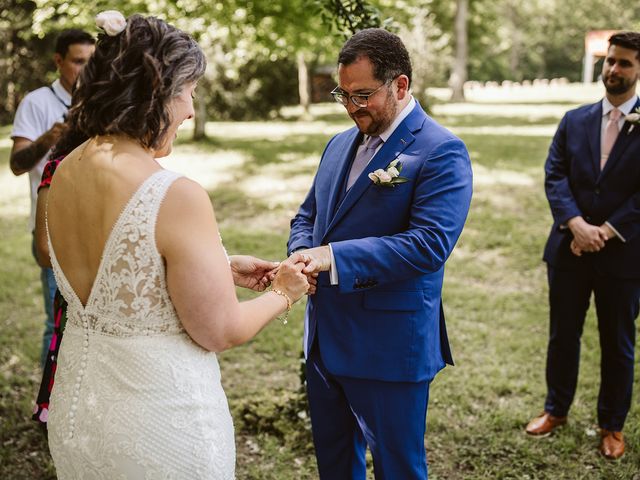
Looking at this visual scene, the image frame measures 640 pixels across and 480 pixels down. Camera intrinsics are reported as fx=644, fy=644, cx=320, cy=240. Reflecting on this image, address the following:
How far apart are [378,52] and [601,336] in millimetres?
2611

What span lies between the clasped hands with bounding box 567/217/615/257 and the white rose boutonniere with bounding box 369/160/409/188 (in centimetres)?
180

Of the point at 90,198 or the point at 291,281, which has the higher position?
the point at 90,198

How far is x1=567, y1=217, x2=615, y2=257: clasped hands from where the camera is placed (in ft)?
12.7

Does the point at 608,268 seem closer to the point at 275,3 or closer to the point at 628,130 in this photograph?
the point at 628,130

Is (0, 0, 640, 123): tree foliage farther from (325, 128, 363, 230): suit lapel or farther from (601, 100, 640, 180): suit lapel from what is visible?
(601, 100, 640, 180): suit lapel

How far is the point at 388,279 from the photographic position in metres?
2.62

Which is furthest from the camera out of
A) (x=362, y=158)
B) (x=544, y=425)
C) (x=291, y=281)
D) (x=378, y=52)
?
(x=544, y=425)

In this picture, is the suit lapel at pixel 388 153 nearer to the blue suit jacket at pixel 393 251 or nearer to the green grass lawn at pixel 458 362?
the blue suit jacket at pixel 393 251

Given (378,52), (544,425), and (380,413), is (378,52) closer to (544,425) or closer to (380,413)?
(380,413)

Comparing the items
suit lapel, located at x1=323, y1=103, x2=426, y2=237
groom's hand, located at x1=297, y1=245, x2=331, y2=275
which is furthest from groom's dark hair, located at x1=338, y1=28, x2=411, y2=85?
groom's hand, located at x1=297, y1=245, x2=331, y2=275

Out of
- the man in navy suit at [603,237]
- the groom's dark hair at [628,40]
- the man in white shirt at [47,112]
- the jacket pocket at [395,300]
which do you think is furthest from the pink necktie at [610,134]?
the man in white shirt at [47,112]

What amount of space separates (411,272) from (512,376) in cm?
Answer: 305

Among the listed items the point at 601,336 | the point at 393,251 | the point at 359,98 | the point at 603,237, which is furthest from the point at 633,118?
the point at 393,251

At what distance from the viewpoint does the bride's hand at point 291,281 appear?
2330 mm
